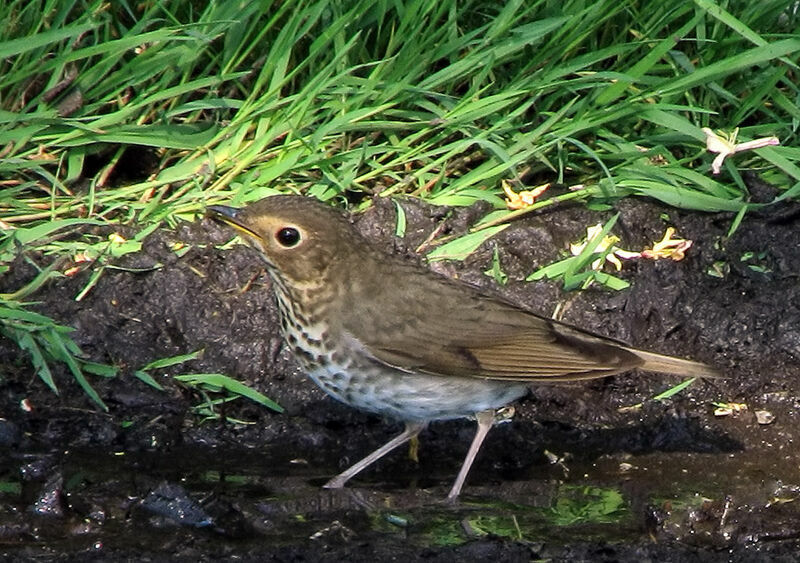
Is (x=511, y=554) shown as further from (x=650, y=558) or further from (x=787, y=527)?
(x=787, y=527)

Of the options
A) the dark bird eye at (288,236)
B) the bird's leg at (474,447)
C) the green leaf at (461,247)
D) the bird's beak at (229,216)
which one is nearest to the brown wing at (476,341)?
the bird's leg at (474,447)

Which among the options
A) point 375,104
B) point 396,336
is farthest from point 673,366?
point 375,104

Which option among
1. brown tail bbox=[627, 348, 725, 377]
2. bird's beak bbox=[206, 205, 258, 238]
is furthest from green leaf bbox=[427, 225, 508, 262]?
bird's beak bbox=[206, 205, 258, 238]

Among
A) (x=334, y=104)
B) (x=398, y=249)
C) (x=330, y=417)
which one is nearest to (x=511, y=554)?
(x=330, y=417)

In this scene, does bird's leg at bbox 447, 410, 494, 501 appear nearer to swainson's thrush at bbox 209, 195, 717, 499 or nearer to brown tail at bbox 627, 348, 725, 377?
swainson's thrush at bbox 209, 195, 717, 499

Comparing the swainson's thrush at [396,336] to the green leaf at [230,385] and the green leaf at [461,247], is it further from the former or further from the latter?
the green leaf at [461,247]

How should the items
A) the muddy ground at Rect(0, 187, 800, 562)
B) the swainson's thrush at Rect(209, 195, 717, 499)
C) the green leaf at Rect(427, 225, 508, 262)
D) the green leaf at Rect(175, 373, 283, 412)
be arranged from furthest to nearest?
the green leaf at Rect(427, 225, 508, 262), the green leaf at Rect(175, 373, 283, 412), the swainson's thrush at Rect(209, 195, 717, 499), the muddy ground at Rect(0, 187, 800, 562)

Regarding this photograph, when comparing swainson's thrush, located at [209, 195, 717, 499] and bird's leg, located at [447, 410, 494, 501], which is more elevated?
swainson's thrush, located at [209, 195, 717, 499]
